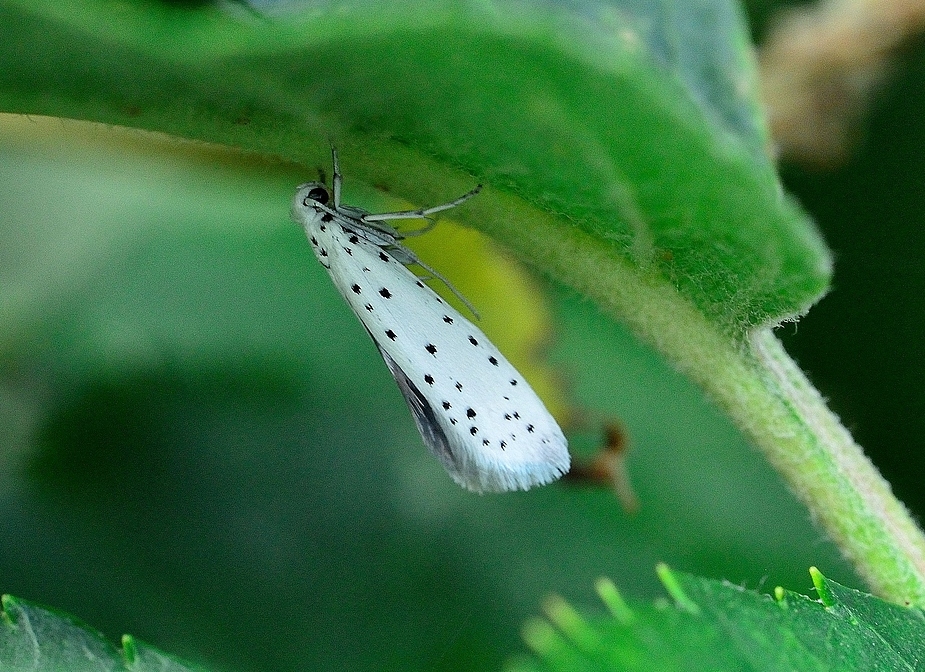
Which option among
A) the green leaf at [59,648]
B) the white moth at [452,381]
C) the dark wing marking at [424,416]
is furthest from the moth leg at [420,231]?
the green leaf at [59,648]

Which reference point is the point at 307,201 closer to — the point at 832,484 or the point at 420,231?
the point at 420,231

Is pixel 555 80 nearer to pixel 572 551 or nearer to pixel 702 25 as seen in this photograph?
pixel 702 25

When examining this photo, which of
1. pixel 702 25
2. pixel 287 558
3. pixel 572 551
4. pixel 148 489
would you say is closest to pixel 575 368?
pixel 572 551

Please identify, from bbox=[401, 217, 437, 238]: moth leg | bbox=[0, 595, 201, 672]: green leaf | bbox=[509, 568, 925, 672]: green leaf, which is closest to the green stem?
bbox=[509, 568, 925, 672]: green leaf

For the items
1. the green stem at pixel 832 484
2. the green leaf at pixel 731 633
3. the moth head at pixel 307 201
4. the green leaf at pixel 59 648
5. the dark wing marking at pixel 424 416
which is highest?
the moth head at pixel 307 201

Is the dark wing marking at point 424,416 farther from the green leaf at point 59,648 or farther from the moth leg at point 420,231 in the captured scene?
the green leaf at point 59,648
